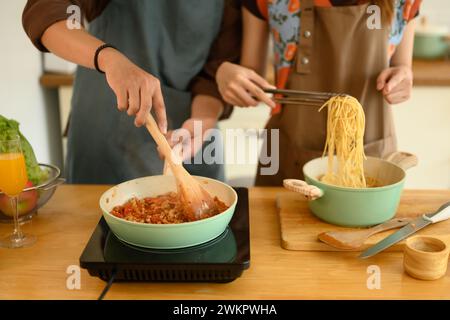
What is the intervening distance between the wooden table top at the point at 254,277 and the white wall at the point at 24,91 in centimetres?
106

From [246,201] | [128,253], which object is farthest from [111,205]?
[246,201]

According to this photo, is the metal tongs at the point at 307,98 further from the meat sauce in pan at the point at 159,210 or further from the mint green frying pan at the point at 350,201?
the meat sauce in pan at the point at 159,210

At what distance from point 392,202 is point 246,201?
32 centimetres

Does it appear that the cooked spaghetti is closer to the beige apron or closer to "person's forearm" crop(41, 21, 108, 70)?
the beige apron

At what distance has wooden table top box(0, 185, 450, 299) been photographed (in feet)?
3.00

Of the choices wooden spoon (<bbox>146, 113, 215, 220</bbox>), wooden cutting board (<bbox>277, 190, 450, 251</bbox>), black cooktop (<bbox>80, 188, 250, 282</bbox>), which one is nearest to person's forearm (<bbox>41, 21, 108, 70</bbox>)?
wooden spoon (<bbox>146, 113, 215, 220</bbox>)

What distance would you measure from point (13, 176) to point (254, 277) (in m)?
0.50

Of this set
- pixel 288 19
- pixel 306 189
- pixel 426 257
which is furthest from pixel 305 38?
pixel 426 257

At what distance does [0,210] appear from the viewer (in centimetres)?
115

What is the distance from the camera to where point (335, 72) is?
4.89ft

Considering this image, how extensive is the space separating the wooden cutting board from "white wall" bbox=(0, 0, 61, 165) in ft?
4.09

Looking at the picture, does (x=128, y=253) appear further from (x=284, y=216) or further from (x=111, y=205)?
(x=284, y=216)

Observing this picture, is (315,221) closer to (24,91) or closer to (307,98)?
(307,98)

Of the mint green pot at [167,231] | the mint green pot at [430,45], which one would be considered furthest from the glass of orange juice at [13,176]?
the mint green pot at [430,45]
